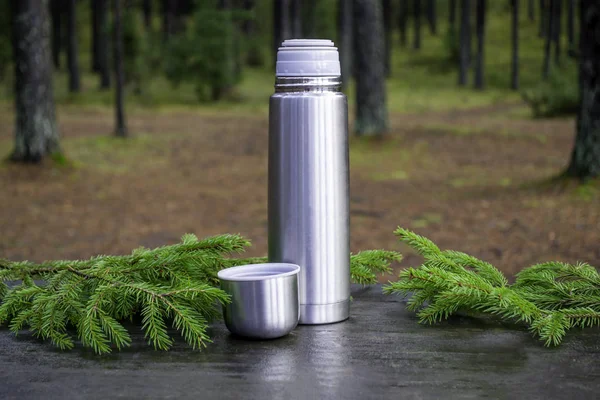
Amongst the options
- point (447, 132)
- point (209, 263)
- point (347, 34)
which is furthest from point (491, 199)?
point (347, 34)

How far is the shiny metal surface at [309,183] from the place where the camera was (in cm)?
157

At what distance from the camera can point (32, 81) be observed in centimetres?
1009

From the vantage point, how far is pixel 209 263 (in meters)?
1.69

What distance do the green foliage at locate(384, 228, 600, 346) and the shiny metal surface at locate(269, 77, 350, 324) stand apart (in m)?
0.19

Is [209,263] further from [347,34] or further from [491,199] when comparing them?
[347,34]

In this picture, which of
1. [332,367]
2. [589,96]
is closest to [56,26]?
[589,96]

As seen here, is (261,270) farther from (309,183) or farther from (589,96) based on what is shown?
(589,96)

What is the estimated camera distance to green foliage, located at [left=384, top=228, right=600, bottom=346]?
5.02 ft

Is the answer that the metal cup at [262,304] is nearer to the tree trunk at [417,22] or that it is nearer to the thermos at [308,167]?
the thermos at [308,167]

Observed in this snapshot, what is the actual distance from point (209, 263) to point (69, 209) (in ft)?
24.3

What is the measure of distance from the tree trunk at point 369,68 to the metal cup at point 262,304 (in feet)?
39.3

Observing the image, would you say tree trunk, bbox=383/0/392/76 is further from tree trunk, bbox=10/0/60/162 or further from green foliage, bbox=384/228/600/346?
green foliage, bbox=384/228/600/346

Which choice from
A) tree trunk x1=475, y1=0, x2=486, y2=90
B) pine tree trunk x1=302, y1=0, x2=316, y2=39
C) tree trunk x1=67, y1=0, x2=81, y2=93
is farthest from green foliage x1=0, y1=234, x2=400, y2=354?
pine tree trunk x1=302, y1=0, x2=316, y2=39

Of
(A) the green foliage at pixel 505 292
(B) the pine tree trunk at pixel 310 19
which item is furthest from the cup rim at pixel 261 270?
(B) the pine tree trunk at pixel 310 19
